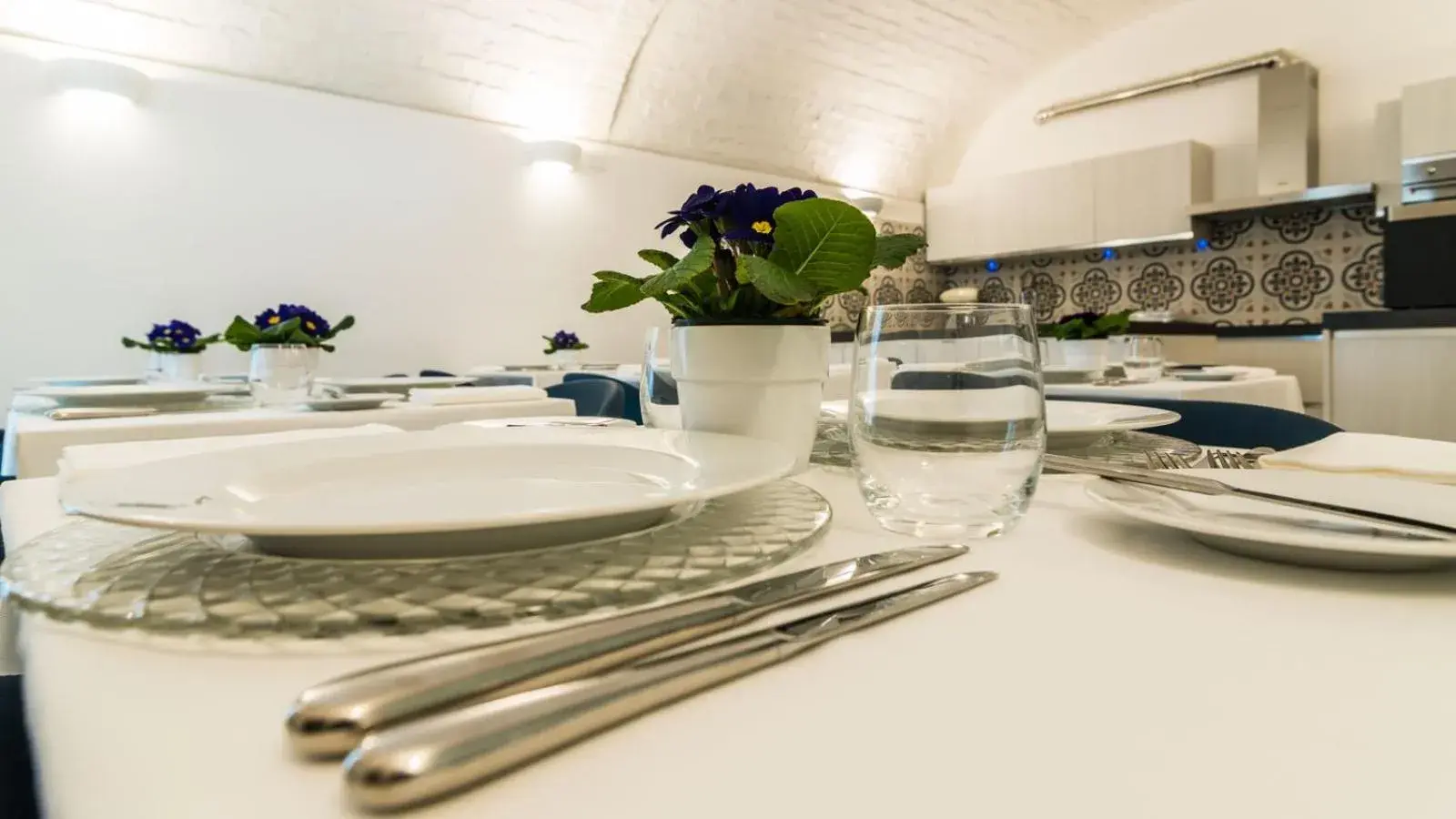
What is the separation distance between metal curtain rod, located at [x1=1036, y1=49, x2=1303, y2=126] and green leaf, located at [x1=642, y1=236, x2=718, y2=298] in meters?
5.94

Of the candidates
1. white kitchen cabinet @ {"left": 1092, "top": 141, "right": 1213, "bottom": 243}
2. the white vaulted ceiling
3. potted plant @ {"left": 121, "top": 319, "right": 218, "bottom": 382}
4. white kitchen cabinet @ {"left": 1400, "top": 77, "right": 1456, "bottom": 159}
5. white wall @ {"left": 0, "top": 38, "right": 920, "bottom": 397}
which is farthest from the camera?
white kitchen cabinet @ {"left": 1092, "top": 141, "right": 1213, "bottom": 243}

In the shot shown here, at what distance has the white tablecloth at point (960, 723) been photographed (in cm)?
20

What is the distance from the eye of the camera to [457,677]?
0.23m

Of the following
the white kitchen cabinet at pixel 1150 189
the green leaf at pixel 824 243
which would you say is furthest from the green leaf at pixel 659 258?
the white kitchen cabinet at pixel 1150 189

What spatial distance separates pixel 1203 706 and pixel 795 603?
0.48 feet

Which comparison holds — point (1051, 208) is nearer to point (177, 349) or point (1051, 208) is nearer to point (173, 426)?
point (177, 349)

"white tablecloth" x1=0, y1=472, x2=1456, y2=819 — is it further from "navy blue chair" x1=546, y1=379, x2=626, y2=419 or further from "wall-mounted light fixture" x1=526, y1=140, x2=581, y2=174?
"wall-mounted light fixture" x1=526, y1=140, x2=581, y2=174

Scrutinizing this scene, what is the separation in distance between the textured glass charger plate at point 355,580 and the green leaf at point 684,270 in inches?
7.2

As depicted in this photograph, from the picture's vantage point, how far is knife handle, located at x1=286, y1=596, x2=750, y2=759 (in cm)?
22

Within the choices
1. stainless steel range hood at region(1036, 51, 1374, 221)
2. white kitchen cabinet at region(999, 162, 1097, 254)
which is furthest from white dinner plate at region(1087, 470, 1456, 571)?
white kitchen cabinet at region(999, 162, 1097, 254)

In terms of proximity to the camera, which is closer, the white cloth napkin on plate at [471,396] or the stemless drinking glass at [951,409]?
the stemless drinking glass at [951,409]

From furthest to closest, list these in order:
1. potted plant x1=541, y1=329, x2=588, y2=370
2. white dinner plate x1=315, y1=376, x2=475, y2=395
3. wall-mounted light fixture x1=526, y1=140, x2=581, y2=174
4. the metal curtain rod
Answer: the metal curtain rod, wall-mounted light fixture x1=526, y1=140, x2=581, y2=174, potted plant x1=541, y1=329, x2=588, y2=370, white dinner plate x1=315, y1=376, x2=475, y2=395

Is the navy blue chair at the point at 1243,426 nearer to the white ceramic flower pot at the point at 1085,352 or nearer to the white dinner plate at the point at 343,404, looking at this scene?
the white ceramic flower pot at the point at 1085,352

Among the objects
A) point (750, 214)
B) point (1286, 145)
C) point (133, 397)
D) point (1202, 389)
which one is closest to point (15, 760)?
point (750, 214)
